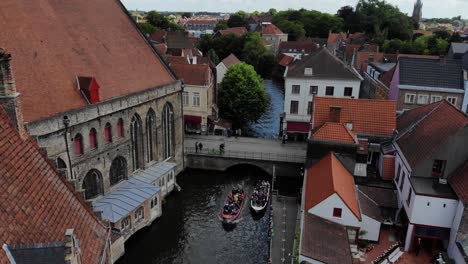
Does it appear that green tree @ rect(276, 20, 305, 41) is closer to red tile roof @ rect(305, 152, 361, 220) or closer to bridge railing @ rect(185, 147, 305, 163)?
bridge railing @ rect(185, 147, 305, 163)

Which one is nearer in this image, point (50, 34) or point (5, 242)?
point (5, 242)

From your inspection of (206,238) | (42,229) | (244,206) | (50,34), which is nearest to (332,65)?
(244,206)

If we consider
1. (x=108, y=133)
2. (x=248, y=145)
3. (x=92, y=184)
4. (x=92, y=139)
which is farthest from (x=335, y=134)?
(x=92, y=184)

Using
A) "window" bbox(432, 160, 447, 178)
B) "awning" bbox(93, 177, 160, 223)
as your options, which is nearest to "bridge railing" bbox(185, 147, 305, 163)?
"awning" bbox(93, 177, 160, 223)

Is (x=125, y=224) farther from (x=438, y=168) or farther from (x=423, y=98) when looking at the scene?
(x=423, y=98)

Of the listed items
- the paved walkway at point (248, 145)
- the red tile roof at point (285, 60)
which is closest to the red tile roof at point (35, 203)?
the paved walkway at point (248, 145)

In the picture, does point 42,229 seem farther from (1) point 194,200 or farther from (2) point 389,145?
(2) point 389,145
